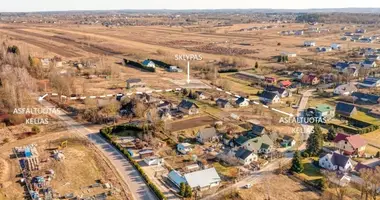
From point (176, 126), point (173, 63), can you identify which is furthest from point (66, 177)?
point (173, 63)

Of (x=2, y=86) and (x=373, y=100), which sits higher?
(x=2, y=86)

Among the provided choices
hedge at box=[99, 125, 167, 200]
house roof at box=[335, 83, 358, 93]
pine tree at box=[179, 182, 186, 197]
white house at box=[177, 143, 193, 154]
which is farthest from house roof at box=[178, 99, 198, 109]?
house roof at box=[335, 83, 358, 93]

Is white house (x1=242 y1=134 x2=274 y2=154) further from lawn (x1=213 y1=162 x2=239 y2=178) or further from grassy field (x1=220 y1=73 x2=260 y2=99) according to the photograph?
grassy field (x1=220 y1=73 x2=260 y2=99)

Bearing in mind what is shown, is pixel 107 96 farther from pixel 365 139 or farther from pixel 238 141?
pixel 365 139

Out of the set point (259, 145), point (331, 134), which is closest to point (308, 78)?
point (331, 134)

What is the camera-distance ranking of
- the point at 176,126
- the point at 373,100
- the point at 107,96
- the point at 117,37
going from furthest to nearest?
the point at 117,37 → the point at 107,96 → the point at 373,100 → the point at 176,126

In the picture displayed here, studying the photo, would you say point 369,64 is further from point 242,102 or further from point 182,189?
point 182,189
